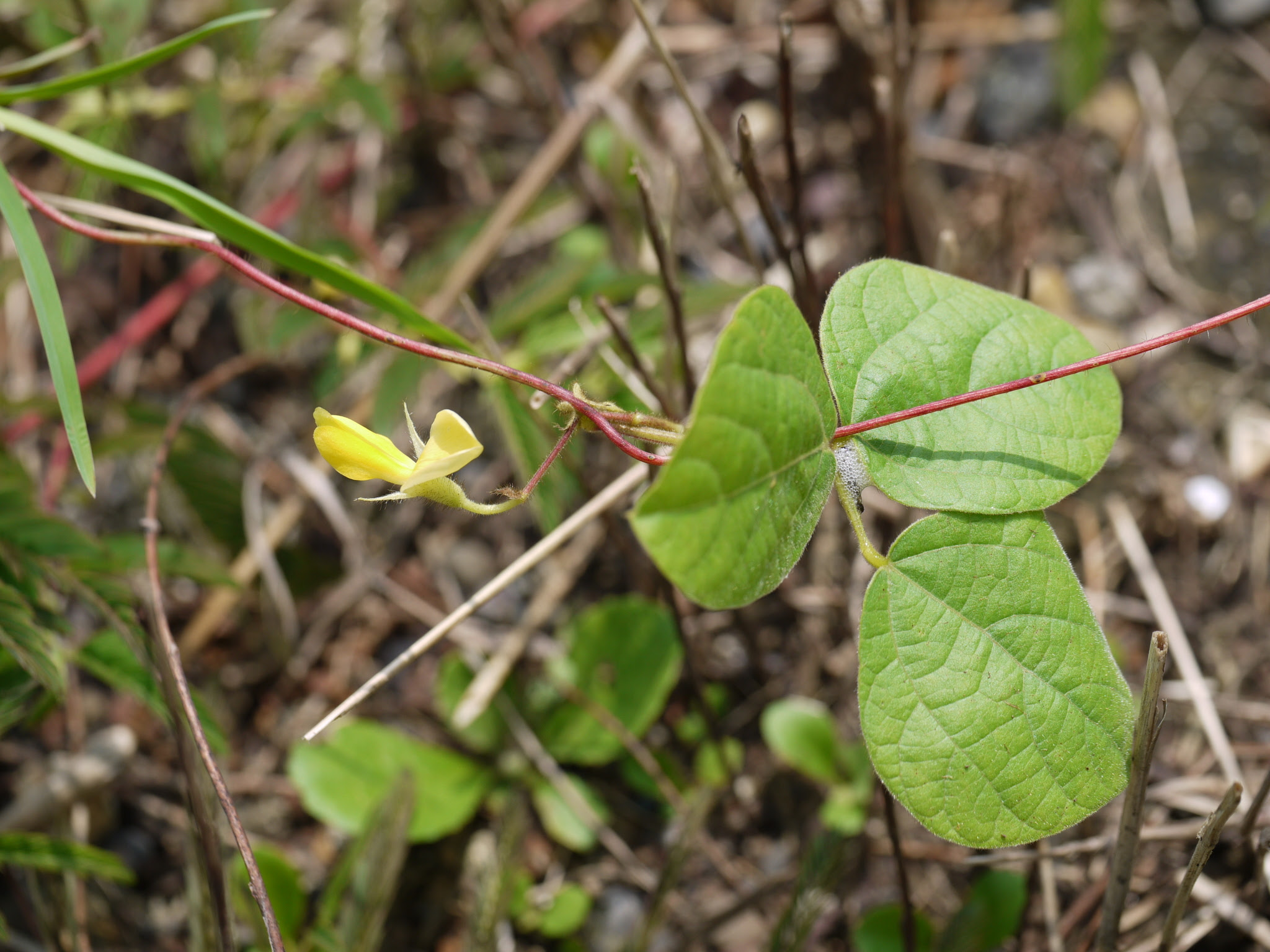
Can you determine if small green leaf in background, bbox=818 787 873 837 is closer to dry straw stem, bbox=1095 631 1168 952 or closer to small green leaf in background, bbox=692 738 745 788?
small green leaf in background, bbox=692 738 745 788

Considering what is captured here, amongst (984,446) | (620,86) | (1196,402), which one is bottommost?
(1196,402)

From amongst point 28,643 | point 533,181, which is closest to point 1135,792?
point 28,643

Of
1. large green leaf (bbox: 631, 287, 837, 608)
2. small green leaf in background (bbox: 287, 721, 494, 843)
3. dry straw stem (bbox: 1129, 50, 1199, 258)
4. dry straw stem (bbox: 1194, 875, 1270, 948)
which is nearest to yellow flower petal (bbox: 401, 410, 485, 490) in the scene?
large green leaf (bbox: 631, 287, 837, 608)

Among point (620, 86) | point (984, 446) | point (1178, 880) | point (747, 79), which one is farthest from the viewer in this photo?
point (747, 79)

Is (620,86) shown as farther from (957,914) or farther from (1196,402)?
(957,914)

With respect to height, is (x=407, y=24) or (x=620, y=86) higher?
(x=407, y=24)

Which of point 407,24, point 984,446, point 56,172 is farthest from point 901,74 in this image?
point 56,172

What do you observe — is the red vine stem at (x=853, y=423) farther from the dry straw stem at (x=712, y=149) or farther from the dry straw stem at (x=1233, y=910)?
the dry straw stem at (x=1233, y=910)
